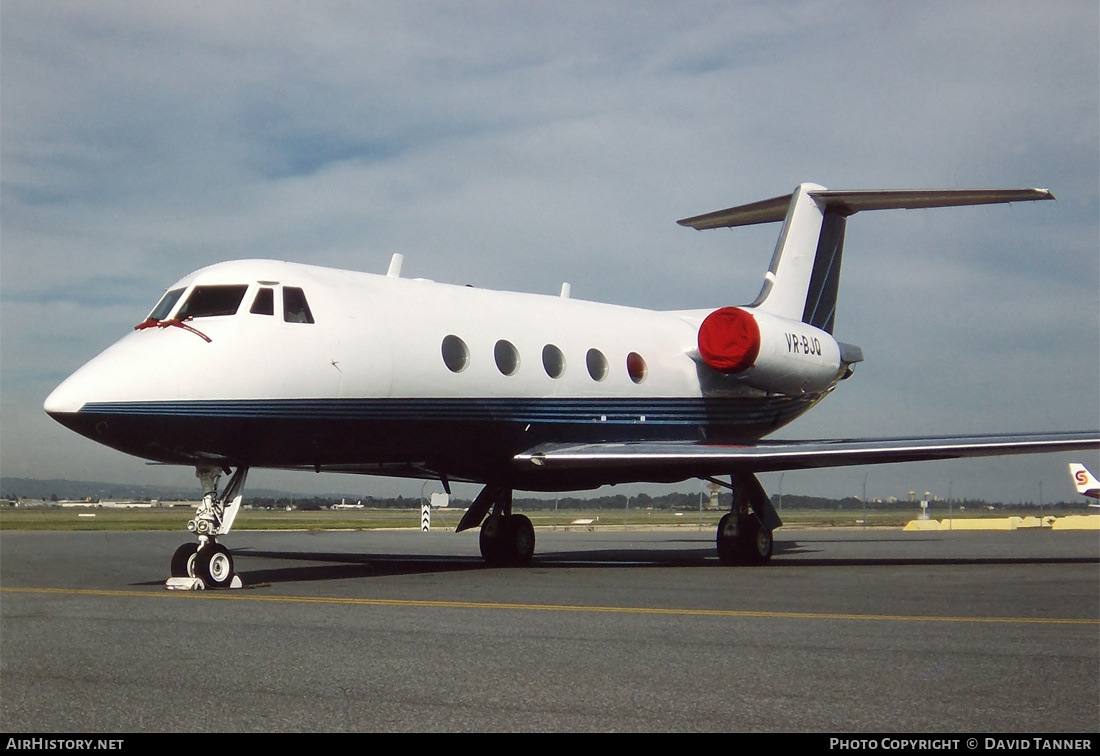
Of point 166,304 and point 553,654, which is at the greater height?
point 166,304

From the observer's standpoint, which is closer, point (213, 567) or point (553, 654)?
point (553, 654)

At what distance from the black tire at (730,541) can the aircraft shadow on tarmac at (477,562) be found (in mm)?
288

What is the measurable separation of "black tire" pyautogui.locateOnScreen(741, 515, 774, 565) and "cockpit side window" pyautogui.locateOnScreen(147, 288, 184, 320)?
941 cm

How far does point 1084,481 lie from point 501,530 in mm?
45947

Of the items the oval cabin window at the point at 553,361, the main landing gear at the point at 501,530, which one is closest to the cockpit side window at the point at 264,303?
the oval cabin window at the point at 553,361

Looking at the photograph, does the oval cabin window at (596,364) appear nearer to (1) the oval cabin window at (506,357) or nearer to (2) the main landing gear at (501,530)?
(1) the oval cabin window at (506,357)

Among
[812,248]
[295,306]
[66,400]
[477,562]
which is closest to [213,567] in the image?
[66,400]

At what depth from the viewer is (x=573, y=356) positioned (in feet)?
56.9

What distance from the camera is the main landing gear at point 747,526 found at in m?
18.0

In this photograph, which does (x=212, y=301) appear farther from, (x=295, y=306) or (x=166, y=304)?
(x=295, y=306)

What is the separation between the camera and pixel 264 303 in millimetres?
13438

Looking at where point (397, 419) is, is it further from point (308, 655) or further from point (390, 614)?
point (308, 655)

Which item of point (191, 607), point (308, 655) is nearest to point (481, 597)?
point (191, 607)
